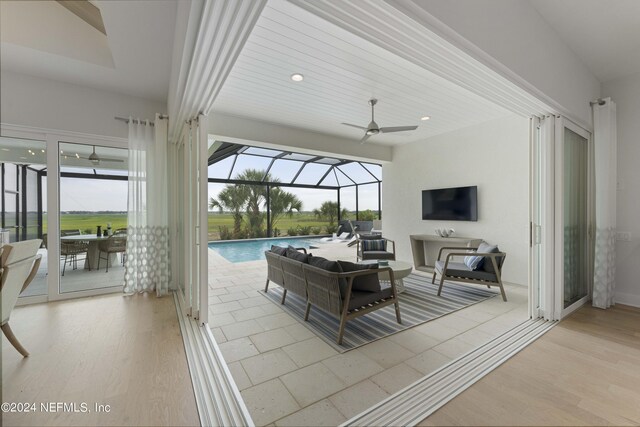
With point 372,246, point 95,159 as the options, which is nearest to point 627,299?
point 372,246

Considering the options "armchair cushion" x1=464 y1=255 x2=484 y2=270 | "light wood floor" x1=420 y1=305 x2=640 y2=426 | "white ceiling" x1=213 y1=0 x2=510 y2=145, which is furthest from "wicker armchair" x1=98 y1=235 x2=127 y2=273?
"armchair cushion" x1=464 y1=255 x2=484 y2=270

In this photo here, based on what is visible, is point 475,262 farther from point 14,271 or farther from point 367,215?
point 367,215

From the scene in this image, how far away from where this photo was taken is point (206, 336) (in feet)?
7.36

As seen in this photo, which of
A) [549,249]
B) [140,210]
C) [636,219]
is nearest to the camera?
[549,249]

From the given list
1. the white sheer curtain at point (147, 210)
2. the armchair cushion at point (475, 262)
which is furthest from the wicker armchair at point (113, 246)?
the armchair cushion at point (475, 262)

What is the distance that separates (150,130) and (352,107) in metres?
2.72

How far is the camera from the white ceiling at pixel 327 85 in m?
2.16

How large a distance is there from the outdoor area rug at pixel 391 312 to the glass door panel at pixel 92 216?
2089 millimetres

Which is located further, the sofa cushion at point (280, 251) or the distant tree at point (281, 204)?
the distant tree at point (281, 204)

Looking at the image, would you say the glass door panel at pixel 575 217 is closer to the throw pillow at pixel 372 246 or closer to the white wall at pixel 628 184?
the white wall at pixel 628 184

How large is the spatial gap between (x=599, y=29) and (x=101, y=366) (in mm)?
4893

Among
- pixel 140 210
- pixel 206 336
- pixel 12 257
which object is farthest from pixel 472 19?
pixel 140 210

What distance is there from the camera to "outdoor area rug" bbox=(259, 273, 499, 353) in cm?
242

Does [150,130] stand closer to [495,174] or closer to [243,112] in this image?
[243,112]
